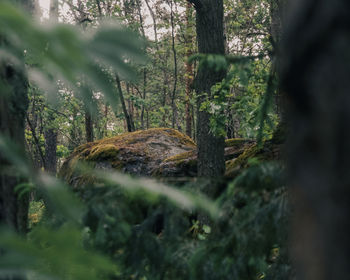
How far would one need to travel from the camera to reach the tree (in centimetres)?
147

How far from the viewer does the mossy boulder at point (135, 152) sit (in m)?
7.18

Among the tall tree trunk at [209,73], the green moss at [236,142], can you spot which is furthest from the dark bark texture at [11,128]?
the green moss at [236,142]

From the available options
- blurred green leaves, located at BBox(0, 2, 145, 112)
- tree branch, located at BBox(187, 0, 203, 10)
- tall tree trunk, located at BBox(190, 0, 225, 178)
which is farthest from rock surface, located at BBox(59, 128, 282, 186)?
blurred green leaves, located at BBox(0, 2, 145, 112)

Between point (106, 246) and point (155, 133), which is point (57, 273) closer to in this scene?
point (106, 246)

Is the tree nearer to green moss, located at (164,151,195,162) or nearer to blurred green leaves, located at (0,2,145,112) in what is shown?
blurred green leaves, located at (0,2,145,112)

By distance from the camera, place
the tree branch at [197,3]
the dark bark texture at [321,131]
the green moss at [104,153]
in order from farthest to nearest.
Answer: the green moss at [104,153] < the tree branch at [197,3] < the dark bark texture at [321,131]

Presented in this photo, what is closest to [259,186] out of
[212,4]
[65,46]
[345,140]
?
[345,140]

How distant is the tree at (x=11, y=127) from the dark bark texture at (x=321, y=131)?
1.16 metres

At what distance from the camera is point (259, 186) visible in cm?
149

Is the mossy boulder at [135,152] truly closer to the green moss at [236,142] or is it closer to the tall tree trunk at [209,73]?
the green moss at [236,142]

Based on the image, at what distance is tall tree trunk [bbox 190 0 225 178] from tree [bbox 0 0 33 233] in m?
4.07

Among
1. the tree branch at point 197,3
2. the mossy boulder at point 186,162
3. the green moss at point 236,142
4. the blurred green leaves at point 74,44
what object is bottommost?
the mossy boulder at point 186,162

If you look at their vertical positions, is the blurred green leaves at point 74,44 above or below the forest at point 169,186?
above

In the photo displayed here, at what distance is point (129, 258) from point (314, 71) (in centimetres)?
145
